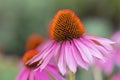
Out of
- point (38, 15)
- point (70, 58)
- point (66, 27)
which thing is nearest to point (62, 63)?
point (70, 58)

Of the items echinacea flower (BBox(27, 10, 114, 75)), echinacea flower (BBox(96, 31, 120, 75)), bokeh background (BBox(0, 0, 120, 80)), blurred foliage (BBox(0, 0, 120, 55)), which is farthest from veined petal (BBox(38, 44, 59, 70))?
blurred foliage (BBox(0, 0, 120, 55))

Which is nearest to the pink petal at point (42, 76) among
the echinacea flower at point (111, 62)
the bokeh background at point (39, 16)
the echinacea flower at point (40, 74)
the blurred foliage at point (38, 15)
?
the echinacea flower at point (40, 74)

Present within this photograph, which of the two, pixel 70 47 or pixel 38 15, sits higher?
pixel 70 47

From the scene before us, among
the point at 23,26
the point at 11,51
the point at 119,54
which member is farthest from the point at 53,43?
the point at 23,26

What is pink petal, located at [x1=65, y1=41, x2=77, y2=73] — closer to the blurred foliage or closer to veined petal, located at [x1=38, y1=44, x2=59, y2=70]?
veined petal, located at [x1=38, y1=44, x2=59, y2=70]

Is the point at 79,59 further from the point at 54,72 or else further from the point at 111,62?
the point at 111,62

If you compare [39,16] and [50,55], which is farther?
[39,16]
